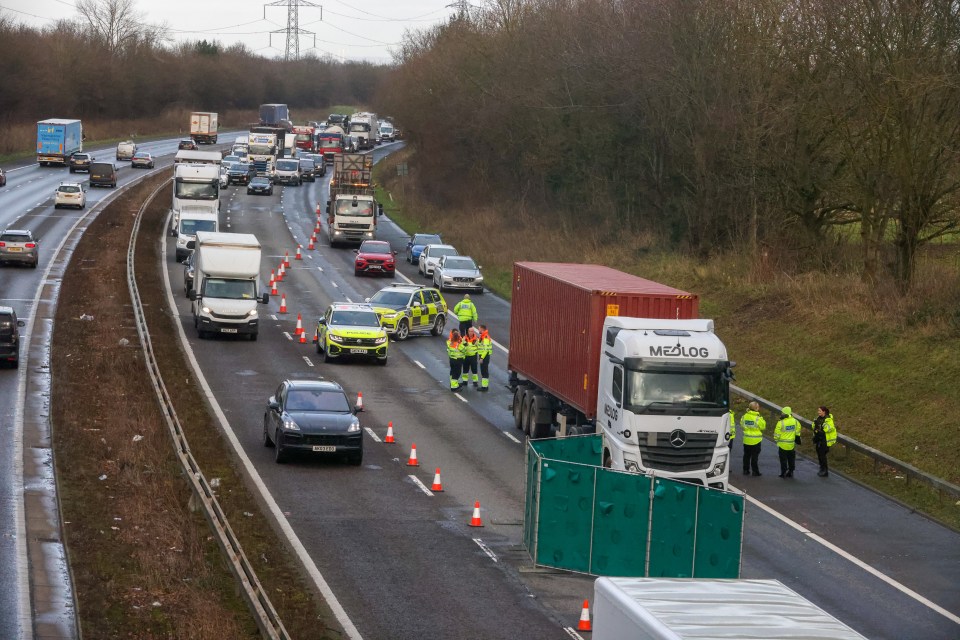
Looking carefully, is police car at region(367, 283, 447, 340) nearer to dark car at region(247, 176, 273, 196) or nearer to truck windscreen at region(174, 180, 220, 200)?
truck windscreen at region(174, 180, 220, 200)

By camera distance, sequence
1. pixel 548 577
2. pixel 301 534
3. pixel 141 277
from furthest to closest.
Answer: pixel 141 277
pixel 301 534
pixel 548 577

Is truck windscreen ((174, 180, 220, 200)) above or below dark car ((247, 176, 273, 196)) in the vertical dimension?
above

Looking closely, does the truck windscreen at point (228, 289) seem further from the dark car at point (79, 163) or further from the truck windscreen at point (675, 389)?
the dark car at point (79, 163)

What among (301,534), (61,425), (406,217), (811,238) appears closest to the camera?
(301,534)

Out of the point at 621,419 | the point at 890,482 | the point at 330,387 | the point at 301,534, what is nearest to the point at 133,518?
the point at 301,534

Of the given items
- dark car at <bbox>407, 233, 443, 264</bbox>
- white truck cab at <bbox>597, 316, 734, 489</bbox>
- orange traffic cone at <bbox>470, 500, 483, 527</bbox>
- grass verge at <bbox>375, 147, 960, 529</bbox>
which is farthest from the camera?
dark car at <bbox>407, 233, 443, 264</bbox>

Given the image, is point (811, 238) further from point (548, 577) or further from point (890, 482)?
point (548, 577)

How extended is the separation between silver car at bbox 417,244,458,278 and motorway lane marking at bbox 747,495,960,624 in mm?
32111

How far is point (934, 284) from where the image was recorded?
3381 centimetres

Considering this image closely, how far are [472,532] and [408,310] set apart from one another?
21.1 m

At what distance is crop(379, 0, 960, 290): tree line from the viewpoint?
3450 cm

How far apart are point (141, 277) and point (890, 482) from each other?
33.0 m

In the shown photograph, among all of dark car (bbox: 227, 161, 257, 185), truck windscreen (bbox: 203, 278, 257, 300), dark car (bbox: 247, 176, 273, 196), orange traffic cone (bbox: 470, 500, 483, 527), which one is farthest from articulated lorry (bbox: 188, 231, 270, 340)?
dark car (bbox: 227, 161, 257, 185)

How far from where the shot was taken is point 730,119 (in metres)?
44.6
